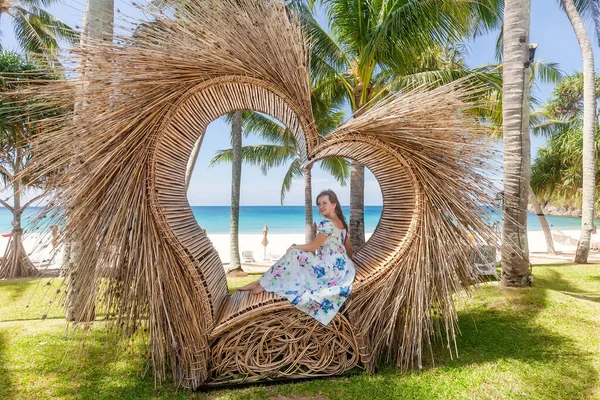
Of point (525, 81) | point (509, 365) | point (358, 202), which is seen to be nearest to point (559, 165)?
point (358, 202)

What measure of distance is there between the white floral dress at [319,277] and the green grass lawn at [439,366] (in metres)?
0.57

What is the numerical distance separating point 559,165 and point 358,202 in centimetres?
1007

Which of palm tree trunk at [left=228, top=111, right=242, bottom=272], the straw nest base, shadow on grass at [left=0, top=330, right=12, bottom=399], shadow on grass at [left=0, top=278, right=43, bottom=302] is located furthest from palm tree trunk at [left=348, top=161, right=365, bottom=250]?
shadow on grass at [left=0, top=278, right=43, bottom=302]

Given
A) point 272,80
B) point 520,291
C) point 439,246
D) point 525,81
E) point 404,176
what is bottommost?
point 520,291

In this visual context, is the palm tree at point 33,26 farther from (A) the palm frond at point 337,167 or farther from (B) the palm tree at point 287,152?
(A) the palm frond at point 337,167

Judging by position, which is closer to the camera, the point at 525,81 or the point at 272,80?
the point at 272,80

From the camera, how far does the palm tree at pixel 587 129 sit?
724 centimetres

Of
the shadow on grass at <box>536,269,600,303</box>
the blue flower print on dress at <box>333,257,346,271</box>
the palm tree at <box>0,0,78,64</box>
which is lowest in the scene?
the shadow on grass at <box>536,269,600,303</box>

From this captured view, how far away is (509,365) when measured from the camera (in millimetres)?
2607

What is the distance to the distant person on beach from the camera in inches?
97.1

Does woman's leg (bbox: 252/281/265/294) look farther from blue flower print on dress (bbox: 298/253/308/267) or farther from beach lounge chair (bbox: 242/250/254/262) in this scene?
beach lounge chair (bbox: 242/250/254/262)

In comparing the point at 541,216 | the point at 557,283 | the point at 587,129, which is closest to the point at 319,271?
the point at 557,283

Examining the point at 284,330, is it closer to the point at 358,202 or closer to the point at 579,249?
the point at 358,202

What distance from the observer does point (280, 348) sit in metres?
2.48
